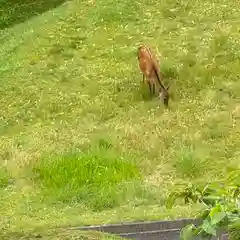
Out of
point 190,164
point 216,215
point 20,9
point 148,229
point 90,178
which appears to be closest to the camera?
point 216,215

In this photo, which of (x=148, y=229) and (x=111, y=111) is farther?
(x=111, y=111)

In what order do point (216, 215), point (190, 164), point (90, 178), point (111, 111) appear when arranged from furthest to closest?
point (111, 111) < point (190, 164) < point (90, 178) < point (216, 215)

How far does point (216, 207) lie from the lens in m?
1.77

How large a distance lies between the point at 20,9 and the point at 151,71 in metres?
4.85

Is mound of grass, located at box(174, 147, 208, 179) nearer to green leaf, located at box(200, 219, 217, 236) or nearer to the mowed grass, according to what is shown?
the mowed grass

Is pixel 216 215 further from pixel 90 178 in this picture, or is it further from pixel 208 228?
pixel 90 178

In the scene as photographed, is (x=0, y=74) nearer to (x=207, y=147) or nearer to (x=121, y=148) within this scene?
(x=121, y=148)

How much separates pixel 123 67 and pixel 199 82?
1.34 m

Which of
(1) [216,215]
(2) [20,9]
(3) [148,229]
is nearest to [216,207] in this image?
(1) [216,215]

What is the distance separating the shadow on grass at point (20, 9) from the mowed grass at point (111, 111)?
0.34 metres

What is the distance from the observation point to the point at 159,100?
983 cm

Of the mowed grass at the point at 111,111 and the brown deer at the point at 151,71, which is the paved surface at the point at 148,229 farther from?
the brown deer at the point at 151,71

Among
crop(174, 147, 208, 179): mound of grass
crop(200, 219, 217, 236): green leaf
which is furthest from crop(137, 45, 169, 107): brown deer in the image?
crop(200, 219, 217, 236): green leaf

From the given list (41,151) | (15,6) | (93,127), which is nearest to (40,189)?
(41,151)
